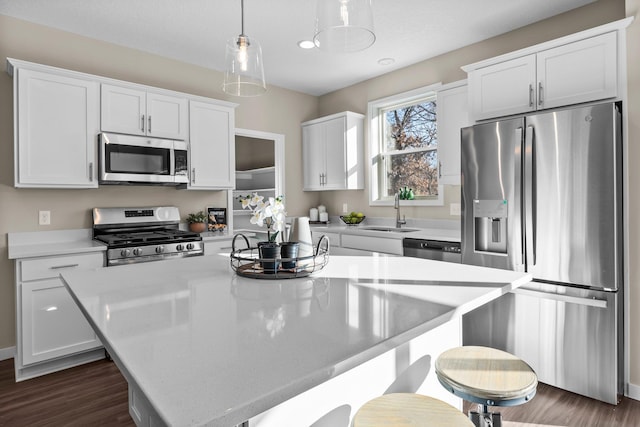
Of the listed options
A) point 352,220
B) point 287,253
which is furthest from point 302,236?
point 352,220

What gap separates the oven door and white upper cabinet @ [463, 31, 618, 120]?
2.67 m

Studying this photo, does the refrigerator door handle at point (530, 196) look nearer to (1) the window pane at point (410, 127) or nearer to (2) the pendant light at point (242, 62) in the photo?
(1) the window pane at point (410, 127)

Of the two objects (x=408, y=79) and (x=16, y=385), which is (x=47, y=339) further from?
(x=408, y=79)

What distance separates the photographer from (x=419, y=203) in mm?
4035

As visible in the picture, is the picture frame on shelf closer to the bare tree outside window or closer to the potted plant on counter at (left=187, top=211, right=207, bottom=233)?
the potted plant on counter at (left=187, top=211, right=207, bottom=233)

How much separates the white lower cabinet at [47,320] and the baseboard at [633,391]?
3.69 meters

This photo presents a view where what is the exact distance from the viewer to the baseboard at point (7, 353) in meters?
2.99

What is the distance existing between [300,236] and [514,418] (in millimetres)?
1670

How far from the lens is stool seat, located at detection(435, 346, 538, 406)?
1227 millimetres

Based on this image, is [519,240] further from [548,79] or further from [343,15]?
[343,15]

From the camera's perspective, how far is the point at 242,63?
1.87 meters

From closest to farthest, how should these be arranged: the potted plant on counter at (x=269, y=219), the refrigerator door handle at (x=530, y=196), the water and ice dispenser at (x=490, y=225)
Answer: the potted plant on counter at (x=269, y=219)
the refrigerator door handle at (x=530, y=196)
the water and ice dispenser at (x=490, y=225)

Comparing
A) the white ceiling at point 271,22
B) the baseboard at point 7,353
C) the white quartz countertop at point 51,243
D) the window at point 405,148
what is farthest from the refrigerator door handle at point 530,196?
the baseboard at point 7,353

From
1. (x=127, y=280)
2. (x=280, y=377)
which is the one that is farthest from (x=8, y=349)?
(x=280, y=377)
